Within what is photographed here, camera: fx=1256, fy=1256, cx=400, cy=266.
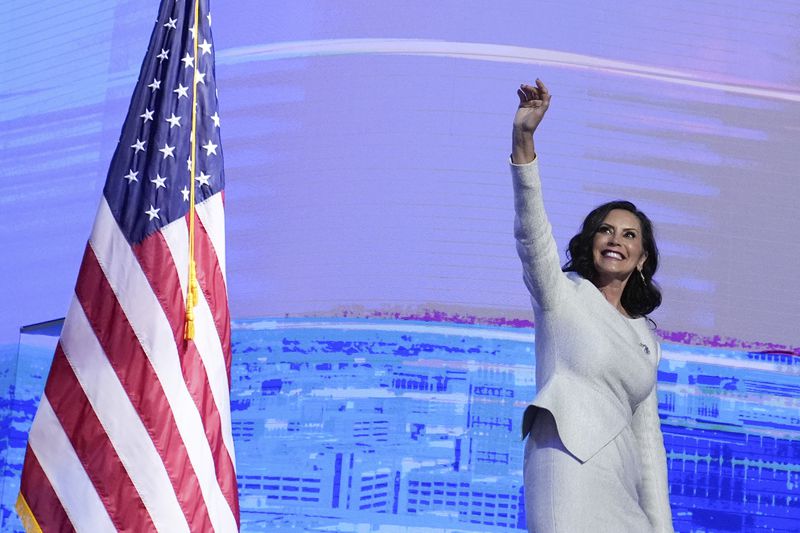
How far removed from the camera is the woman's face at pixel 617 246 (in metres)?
2.13

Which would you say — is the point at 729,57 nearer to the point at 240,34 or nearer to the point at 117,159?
the point at 240,34

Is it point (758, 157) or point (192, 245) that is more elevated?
point (758, 157)

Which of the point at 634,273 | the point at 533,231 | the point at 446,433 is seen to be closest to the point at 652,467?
the point at 634,273

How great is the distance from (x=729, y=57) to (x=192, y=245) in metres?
1.73

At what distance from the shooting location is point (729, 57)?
145 inches

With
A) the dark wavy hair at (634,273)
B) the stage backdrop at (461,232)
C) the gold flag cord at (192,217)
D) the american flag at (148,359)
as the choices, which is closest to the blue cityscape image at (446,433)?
the stage backdrop at (461,232)

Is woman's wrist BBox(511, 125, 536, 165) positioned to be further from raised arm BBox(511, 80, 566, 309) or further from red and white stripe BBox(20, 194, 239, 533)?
red and white stripe BBox(20, 194, 239, 533)


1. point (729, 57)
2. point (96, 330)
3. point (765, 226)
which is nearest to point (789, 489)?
point (765, 226)

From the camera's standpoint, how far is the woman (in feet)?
6.31

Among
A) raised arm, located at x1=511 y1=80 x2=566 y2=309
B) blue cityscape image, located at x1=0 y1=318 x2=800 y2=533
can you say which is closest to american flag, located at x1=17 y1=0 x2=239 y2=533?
blue cityscape image, located at x1=0 y1=318 x2=800 y2=533

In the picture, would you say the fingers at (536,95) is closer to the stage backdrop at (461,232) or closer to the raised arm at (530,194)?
the raised arm at (530,194)

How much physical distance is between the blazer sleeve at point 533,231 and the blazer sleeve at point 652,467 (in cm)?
33

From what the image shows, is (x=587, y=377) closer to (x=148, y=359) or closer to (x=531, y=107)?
(x=531, y=107)

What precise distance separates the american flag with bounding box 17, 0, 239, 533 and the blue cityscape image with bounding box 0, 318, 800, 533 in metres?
0.58
